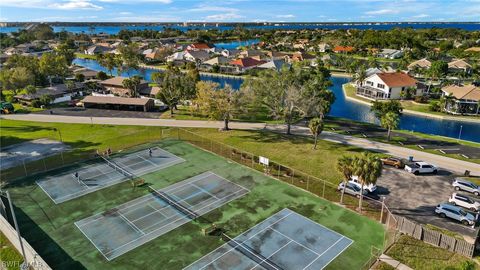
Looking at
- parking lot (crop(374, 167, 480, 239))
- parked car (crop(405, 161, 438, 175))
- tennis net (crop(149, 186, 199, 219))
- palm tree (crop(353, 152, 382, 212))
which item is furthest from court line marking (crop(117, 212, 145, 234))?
parked car (crop(405, 161, 438, 175))

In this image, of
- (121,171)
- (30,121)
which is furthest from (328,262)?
(30,121)

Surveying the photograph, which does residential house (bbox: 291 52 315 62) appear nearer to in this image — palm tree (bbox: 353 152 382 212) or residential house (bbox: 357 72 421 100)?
residential house (bbox: 357 72 421 100)

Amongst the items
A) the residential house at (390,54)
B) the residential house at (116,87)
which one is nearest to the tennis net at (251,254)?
the residential house at (116,87)

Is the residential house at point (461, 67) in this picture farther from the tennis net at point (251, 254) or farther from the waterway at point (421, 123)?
the tennis net at point (251, 254)

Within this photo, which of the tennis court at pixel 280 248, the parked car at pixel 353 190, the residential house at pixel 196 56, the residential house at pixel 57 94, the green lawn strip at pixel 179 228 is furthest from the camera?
the residential house at pixel 196 56

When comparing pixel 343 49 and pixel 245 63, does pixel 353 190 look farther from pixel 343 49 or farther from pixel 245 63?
pixel 343 49

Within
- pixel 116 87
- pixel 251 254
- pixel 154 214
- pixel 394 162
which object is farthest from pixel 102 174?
pixel 116 87
